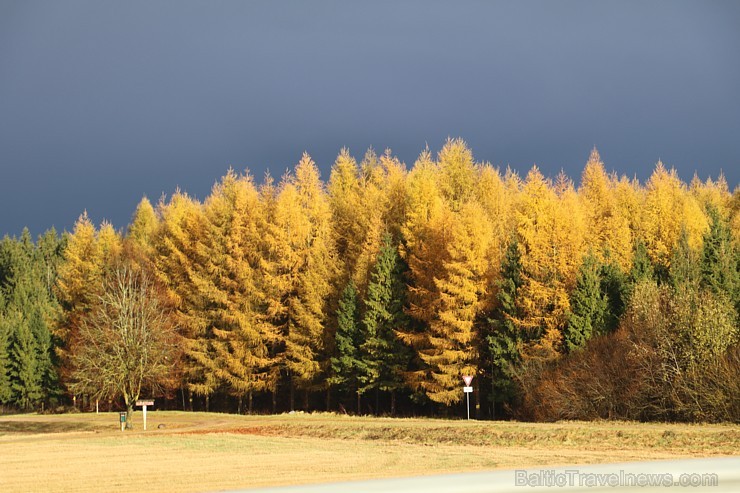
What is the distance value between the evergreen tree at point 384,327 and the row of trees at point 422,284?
0.40 feet

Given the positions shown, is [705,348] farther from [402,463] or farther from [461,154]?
[461,154]

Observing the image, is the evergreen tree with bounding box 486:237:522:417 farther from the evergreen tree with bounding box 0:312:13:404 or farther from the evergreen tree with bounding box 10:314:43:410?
the evergreen tree with bounding box 0:312:13:404

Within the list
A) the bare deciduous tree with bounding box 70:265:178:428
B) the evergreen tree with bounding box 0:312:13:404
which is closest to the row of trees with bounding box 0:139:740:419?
the bare deciduous tree with bounding box 70:265:178:428

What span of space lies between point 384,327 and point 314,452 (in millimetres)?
24135

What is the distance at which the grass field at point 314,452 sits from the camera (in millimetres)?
17984

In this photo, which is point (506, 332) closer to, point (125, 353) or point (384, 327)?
point (384, 327)

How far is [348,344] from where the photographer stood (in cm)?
4872

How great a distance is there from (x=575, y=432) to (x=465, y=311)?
1860cm

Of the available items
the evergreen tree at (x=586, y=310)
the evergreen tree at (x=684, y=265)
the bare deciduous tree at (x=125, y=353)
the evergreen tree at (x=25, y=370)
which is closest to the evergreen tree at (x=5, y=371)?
the evergreen tree at (x=25, y=370)

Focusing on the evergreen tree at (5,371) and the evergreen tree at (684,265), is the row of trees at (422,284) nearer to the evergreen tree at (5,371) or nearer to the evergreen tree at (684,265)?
the evergreen tree at (684,265)

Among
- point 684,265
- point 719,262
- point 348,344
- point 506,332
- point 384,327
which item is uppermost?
point 684,265

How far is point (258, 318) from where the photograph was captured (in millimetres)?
52562

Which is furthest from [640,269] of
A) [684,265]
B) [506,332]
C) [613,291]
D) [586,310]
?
[506,332]

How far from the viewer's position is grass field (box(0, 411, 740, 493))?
17984mm
